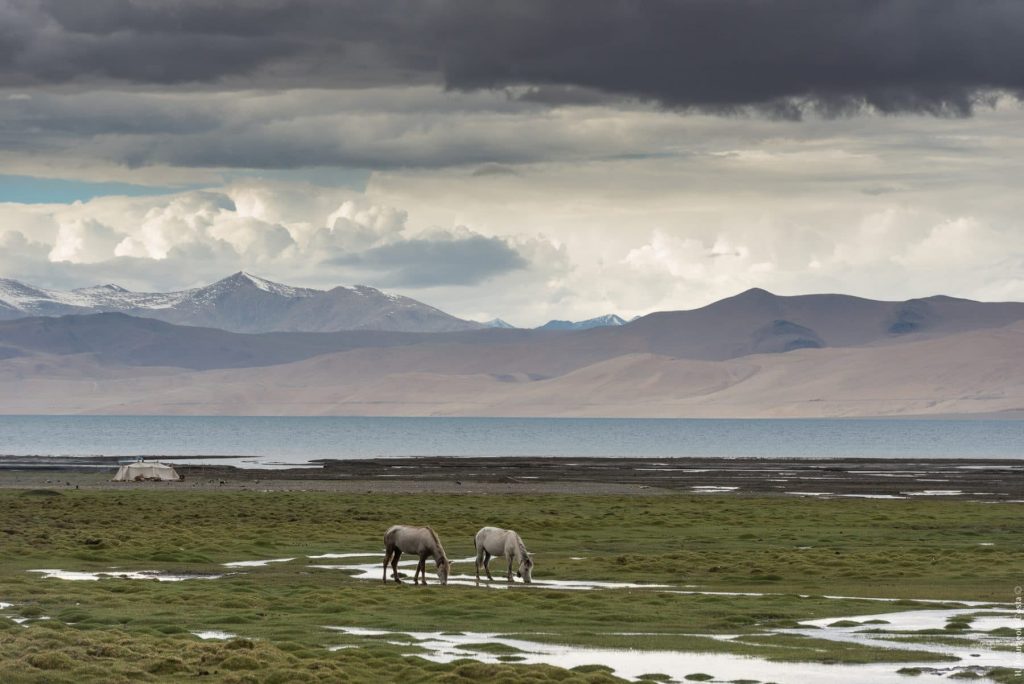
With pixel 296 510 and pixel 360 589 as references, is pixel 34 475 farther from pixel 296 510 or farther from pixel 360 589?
pixel 360 589

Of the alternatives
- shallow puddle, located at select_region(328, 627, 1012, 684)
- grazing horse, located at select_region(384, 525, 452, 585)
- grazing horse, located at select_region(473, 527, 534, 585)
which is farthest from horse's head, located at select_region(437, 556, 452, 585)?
shallow puddle, located at select_region(328, 627, 1012, 684)

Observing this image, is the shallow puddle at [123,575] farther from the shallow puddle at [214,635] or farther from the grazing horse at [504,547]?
the shallow puddle at [214,635]

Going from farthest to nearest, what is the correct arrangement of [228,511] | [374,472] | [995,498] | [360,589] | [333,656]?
[374,472] < [995,498] < [228,511] < [360,589] < [333,656]

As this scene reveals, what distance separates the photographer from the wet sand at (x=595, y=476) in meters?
89.4

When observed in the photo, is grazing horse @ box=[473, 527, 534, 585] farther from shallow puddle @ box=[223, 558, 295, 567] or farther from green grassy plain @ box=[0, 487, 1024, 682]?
shallow puddle @ box=[223, 558, 295, 567]

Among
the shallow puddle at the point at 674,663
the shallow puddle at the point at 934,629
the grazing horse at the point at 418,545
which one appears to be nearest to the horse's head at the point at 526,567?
the grazing horse at the point at 418,545

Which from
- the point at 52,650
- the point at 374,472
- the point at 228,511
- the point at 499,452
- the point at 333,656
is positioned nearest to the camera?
the point at 52,650

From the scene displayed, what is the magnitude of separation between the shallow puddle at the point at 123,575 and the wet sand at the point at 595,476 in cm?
4639

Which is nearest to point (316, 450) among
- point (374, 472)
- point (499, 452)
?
point (499, 452)

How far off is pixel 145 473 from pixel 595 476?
109 feet

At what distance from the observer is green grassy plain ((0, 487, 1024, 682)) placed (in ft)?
78.8

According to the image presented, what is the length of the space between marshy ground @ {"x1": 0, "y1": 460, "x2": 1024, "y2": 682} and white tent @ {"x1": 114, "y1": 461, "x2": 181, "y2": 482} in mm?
19351

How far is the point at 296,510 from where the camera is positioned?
6475cm

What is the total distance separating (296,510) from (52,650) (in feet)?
137
